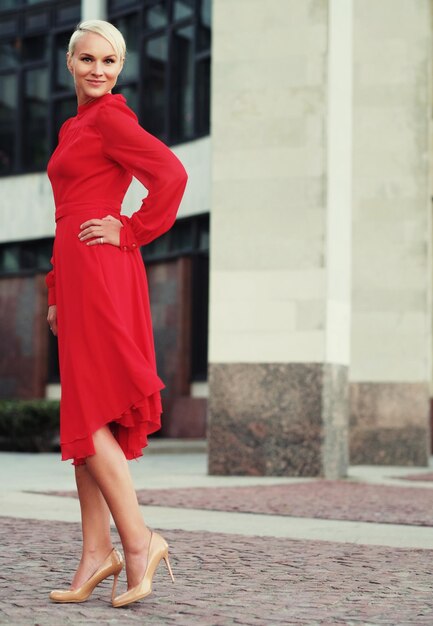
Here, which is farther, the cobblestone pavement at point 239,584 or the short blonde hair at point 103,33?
the short blonde hair at point 103,33

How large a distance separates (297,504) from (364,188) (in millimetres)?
6295

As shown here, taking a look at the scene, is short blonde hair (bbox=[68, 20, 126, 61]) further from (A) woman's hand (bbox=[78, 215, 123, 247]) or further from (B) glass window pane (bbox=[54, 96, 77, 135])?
(B) glass window pane (bbox=[54, 96, 77, 135])

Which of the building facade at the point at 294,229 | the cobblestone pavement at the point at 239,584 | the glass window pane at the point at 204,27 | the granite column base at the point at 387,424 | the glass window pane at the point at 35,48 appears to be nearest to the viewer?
the cobblestone pavement at the point at 239,584

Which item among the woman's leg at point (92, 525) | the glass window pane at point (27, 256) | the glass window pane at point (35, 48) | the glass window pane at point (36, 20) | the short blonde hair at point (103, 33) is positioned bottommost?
the woman's leg at point (92, 525)

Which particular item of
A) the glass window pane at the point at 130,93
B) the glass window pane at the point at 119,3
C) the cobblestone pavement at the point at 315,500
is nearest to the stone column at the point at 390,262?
the cobblestone pavement at the point at 315,500

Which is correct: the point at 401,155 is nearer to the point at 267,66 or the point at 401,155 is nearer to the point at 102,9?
the point at 267,66

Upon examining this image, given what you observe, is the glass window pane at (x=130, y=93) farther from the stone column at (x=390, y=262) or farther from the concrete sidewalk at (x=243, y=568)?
the concrete sidewalk at (x=243, y=568)

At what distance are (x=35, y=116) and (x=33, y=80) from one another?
26.1 inches

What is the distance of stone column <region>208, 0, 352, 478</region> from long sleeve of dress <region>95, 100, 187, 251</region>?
265 inches

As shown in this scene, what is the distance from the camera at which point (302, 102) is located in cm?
1178

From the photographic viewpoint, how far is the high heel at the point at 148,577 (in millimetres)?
4645

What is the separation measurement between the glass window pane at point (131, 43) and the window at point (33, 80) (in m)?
1.45

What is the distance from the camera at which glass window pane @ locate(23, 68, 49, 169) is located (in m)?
24.8

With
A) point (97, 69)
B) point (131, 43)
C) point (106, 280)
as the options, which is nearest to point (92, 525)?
point (106, 280)
